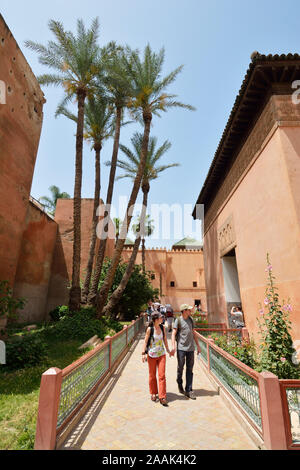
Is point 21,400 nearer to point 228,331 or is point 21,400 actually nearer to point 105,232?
point 228,331

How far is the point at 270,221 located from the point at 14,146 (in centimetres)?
1065

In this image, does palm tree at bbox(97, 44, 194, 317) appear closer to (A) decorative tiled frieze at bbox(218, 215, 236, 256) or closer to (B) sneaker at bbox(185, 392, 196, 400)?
(A) decorative tiled frieze at bbox(218, 215, 236, 256)

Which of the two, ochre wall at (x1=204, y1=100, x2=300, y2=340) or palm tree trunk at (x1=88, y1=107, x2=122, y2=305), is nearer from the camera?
ochre wall at (x1=204, y1=100, x2=300, y2=340)

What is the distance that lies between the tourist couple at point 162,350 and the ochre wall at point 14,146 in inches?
307

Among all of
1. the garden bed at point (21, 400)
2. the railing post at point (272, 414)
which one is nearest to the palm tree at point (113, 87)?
the garden bed at point (21, 400)

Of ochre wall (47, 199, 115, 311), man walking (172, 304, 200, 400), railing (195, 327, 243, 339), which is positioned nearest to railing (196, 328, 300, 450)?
man walking (172, 304, 200, 400)

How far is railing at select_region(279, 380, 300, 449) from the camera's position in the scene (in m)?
2.99

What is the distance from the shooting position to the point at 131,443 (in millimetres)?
3258

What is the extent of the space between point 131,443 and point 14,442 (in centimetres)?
158

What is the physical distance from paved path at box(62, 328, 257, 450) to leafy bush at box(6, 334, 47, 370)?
265 centimetres

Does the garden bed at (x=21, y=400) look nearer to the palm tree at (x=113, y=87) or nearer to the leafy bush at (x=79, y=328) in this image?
the leafy bush at (x=79, y=328)

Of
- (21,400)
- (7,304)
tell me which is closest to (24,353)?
(21,400)

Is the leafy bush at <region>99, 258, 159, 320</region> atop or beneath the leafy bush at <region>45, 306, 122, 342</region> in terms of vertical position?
atop

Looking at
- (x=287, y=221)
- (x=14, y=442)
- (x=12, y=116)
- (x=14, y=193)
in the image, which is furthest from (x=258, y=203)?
(x=12, y=116)
